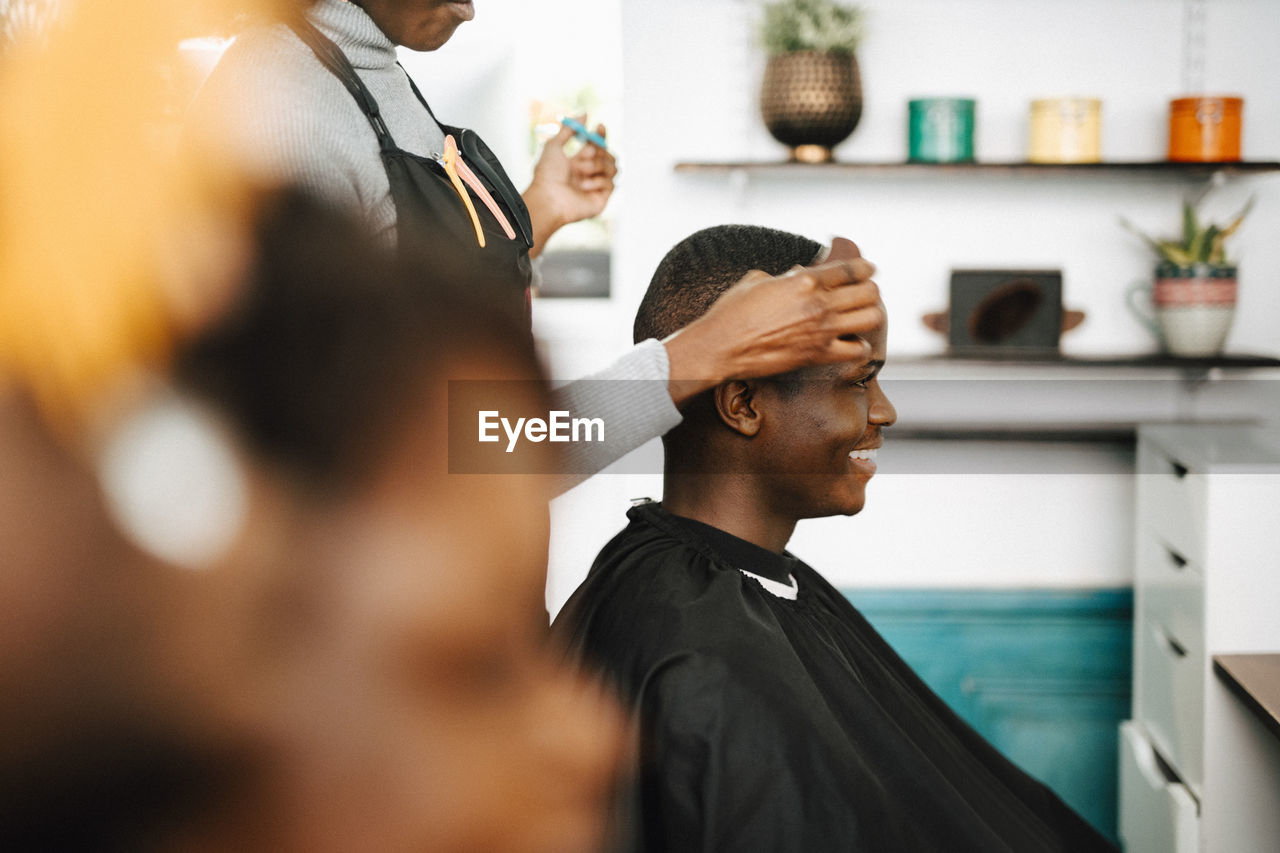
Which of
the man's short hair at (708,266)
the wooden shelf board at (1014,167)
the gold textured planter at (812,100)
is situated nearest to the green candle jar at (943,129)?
the wooden shelf board at (1014,167)

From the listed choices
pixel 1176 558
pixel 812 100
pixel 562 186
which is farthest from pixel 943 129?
pixel 562 186

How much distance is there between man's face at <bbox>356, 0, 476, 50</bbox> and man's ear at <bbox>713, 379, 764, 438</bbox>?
1.33ft

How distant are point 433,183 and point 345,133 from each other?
12cm

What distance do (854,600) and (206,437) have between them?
2316 millimetres

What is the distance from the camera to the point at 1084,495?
238 cm

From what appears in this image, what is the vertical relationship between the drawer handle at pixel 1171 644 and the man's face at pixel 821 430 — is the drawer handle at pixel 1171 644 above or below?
below

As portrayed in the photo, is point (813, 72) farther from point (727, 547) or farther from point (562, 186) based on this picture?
point (727, 547)

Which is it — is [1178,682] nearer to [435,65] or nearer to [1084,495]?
[1084,495]

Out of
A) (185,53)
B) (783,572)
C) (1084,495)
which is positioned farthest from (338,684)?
(1084,495)

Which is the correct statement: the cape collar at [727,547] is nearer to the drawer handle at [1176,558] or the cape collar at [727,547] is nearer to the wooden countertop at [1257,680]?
the wooden countertop at [1257,680]

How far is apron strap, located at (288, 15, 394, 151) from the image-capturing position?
0.57 meters

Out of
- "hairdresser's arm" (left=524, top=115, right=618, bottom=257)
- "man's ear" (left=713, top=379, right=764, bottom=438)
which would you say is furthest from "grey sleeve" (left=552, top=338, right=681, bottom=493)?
"hairdresser's arm" (left=524, top=115, right=618, bottom=257)

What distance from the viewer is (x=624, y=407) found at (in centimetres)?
64

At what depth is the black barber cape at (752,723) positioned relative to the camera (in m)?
0.79
